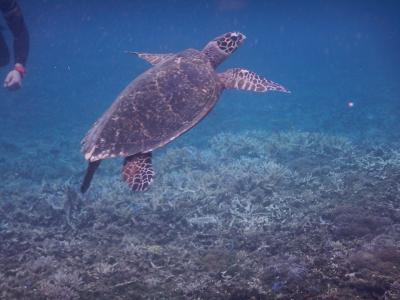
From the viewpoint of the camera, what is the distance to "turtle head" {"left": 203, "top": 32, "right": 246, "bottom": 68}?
728cm

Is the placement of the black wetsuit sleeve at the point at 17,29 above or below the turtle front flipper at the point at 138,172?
above

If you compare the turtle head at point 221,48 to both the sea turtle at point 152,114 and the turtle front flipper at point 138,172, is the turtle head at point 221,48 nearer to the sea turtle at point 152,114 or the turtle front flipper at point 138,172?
the sea turtle at point 152,114

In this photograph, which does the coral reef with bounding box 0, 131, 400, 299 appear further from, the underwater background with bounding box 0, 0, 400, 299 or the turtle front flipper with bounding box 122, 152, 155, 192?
the turtle front flipper with bounding box 122, 152, 155, 192

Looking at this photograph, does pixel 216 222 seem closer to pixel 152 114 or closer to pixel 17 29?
pixel 152 114

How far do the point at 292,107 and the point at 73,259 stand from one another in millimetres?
22518

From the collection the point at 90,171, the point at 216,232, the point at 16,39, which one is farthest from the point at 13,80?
the point at 216,232

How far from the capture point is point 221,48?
7336 mm

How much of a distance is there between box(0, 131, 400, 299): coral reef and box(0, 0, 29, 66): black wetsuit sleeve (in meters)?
3.59

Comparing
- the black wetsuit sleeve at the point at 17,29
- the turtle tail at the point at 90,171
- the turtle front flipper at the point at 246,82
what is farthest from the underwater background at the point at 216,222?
the black wetsuit sleeve at the point at 17,29

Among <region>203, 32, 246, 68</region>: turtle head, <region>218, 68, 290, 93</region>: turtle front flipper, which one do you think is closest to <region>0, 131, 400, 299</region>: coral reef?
<region>218, 68, 290, 93</region>: turtle front flipper

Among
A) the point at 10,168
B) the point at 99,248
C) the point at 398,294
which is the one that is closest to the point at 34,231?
the point at 99,248

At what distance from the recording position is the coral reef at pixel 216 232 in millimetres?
4508

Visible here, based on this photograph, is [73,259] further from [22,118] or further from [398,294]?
[22,118]

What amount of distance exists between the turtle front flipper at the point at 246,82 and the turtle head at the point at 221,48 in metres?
0.60
